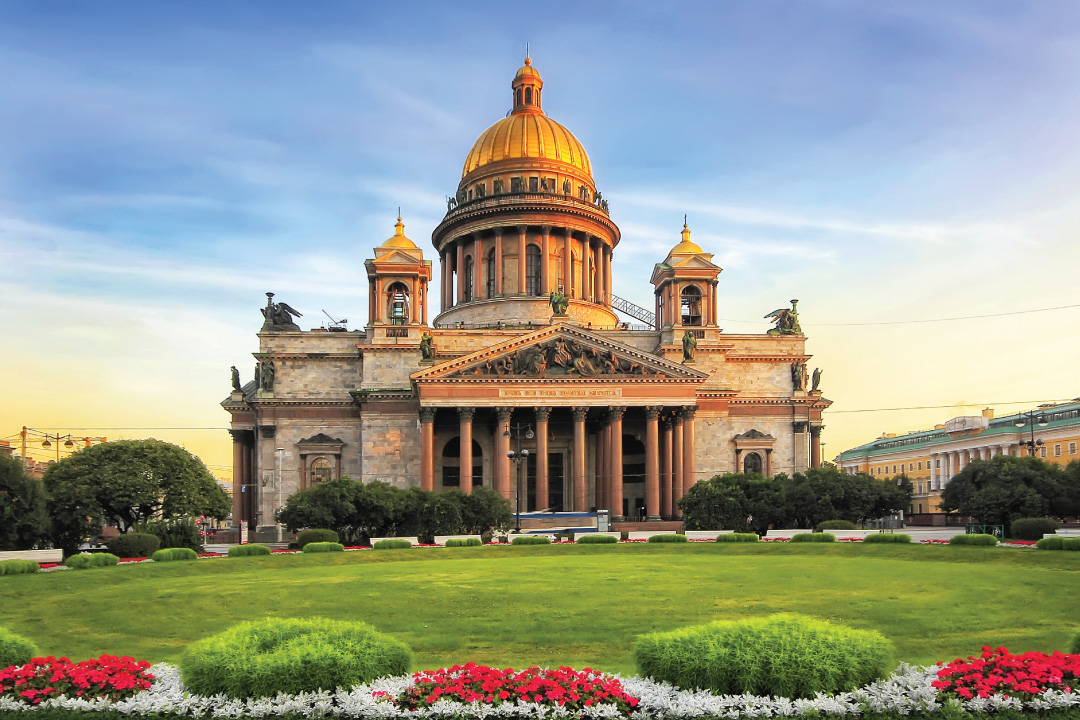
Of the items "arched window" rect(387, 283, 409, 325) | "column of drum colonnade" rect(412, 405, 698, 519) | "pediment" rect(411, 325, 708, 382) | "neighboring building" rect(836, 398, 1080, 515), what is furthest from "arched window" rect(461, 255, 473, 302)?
"neighboring building" rect(836, 398, 1080, 515)

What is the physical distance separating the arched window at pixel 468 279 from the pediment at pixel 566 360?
71.2 feet

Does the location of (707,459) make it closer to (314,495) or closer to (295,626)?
(314,495)

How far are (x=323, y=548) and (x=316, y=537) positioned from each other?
4358mm

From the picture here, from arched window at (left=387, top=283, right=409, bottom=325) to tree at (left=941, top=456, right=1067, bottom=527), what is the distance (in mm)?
41232

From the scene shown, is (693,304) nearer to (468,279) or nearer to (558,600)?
(468,279)

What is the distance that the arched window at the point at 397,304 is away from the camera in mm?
74375

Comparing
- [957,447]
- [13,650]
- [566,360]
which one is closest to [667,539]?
[566,360]

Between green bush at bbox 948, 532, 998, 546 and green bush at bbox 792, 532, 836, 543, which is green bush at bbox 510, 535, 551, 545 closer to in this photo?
green bush at bbox 792, 532, 836, 543

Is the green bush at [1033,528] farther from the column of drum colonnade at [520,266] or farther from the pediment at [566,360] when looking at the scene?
the column of drum colonnade at [520,266]

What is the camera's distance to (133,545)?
132 ft

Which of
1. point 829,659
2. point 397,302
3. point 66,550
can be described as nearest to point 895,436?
point 397,302

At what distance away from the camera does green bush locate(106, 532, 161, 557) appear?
40.2 meters

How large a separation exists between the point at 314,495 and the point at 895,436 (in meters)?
124

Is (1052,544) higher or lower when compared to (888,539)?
higher
